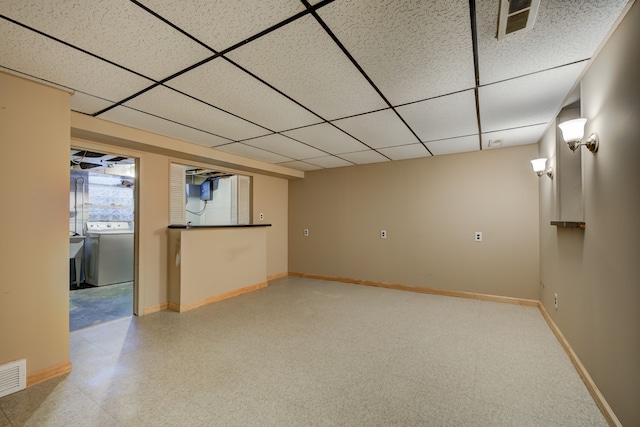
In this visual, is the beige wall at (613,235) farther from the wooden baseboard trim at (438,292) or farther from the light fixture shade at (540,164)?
the wooden baseboard trim at (438,292)

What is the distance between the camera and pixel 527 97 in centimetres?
246

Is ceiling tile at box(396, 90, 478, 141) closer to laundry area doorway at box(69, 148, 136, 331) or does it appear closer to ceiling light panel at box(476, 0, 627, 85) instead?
ceiling light panel at box(476, 0, 627, 85)

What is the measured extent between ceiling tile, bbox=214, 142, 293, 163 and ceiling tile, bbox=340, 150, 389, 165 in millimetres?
1024

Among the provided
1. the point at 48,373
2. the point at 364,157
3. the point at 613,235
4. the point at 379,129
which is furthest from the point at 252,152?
the point at 613,235

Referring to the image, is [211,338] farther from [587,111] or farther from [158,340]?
[587,111]

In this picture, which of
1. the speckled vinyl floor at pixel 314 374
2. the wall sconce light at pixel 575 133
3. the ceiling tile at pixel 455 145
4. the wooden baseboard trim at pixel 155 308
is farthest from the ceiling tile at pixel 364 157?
the wooden baseboard trim at pixel 155 308

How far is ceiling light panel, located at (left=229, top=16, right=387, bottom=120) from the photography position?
1.65 metres

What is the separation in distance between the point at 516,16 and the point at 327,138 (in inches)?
94.4

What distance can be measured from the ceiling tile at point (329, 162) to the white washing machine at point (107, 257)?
389 cm

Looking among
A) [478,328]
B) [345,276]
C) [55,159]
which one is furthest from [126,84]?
[345,276]

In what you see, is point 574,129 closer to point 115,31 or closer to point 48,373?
point 115,31

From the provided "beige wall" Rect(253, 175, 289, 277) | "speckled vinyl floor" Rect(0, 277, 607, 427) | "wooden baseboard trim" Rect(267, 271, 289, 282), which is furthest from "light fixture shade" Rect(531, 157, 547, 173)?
"wooden baseboard trim" Rect(267, 271, 289, 282)

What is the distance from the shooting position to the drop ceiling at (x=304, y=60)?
1445 millimetres

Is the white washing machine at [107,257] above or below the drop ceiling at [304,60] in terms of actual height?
below
